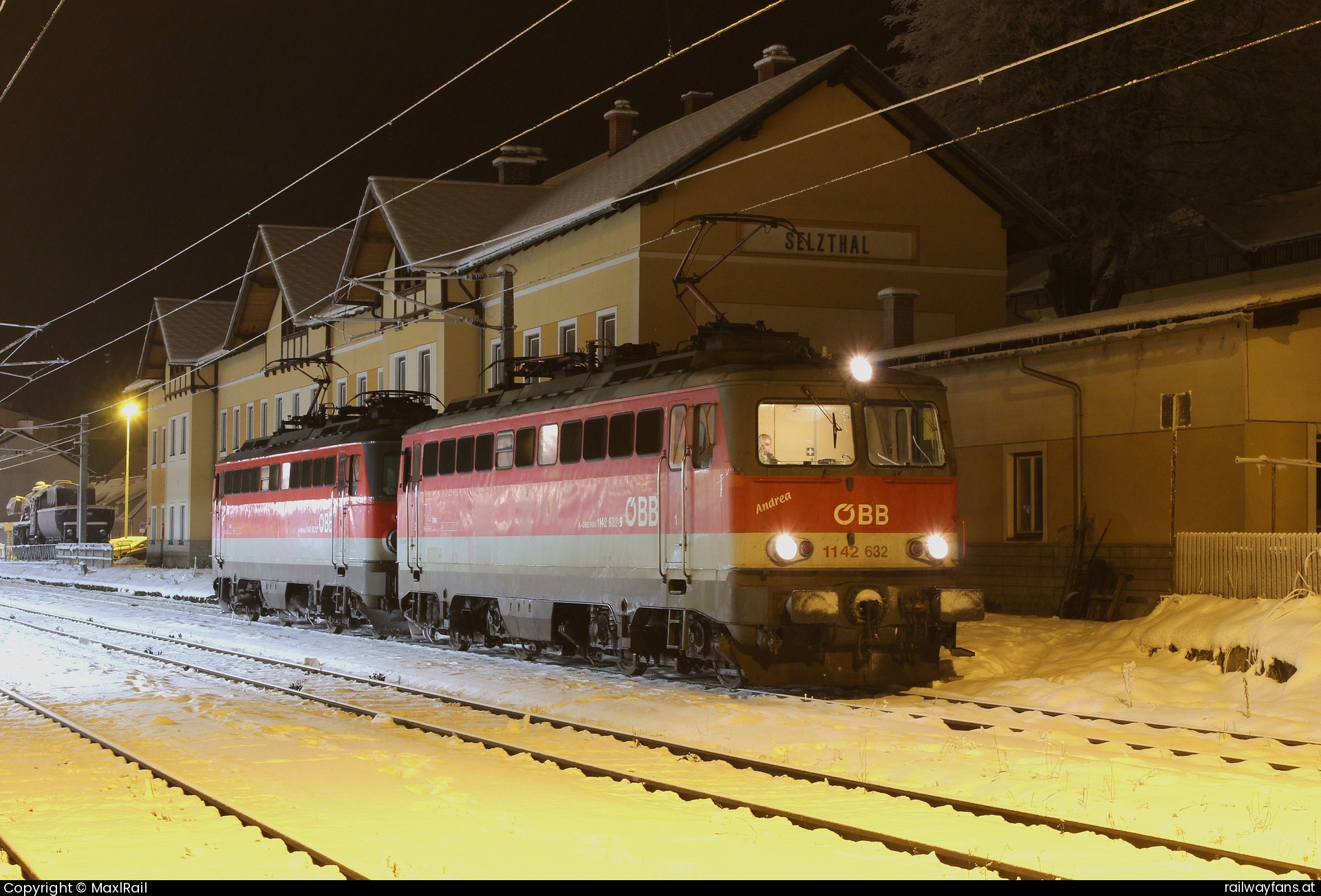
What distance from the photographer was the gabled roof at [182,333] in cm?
5956

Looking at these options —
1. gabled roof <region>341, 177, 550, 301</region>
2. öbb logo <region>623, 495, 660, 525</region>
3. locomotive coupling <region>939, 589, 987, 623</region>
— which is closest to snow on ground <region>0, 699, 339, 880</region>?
öbb logo <region>623, 495, 660, 525</region>

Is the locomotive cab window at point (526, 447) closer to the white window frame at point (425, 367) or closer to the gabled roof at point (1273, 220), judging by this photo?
the white window frame at point (425, 367)

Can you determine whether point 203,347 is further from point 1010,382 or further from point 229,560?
point 1010,382

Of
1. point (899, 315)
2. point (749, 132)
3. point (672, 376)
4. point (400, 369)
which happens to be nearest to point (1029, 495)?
point (899, 315)

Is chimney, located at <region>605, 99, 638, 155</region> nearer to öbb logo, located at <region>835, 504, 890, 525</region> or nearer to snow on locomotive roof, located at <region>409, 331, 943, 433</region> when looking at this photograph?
snow on locomotive roof, located at <region>409, 331, 943, 433</region>

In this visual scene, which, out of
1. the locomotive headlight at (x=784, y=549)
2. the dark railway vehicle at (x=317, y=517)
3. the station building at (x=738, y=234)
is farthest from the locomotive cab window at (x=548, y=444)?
the station building at (x=738, y=234)

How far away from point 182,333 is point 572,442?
47870 millimetres

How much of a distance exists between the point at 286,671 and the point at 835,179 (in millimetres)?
15475

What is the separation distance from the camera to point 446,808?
899cm

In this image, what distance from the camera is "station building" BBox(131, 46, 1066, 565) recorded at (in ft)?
93.1

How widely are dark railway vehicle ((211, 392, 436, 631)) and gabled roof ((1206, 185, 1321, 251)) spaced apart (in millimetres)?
23623

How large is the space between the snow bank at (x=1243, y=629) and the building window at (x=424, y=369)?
74.6 ft

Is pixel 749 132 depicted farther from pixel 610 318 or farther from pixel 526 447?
pixel 526 447
